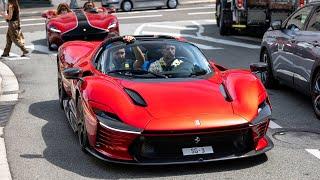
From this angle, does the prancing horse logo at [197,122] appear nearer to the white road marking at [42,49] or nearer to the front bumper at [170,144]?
the front bumper at [170,144]

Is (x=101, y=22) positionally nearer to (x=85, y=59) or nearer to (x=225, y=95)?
(x=85, y=59)

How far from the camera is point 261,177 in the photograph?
559 centimetres

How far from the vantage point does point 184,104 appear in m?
5.93

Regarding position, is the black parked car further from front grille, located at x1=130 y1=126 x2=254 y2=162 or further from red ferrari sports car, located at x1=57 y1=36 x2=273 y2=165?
front grille, located at x1=130 y1=126 x2=254 y2=162

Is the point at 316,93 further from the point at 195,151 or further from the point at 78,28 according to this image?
the point at 78,28

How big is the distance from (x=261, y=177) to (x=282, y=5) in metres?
12.2

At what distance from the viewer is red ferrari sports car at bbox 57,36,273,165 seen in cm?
562

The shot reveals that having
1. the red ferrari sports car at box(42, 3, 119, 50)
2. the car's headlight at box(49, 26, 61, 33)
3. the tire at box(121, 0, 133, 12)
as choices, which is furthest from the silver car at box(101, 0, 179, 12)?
the car's headlight at box(49, 26, 61, 33)

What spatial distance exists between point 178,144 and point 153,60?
1.75 metres

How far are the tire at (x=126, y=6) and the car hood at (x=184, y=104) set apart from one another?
2439cm

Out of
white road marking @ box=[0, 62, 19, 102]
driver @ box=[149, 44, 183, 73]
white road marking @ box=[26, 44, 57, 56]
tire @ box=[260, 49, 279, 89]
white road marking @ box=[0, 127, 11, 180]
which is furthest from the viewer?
white road marking @ box=[26, 44, 57, 56]

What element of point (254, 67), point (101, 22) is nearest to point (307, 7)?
point (254, 67)

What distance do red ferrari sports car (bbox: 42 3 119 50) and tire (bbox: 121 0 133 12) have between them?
14138 millimetres

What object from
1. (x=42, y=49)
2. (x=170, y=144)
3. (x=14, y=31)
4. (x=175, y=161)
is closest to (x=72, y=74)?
(x=170, y=144)
